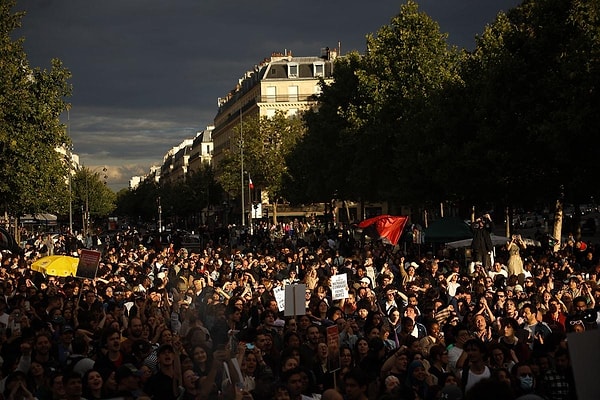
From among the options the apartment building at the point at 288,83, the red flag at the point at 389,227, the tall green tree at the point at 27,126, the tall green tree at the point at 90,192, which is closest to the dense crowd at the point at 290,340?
the red flag at the point at 389,227

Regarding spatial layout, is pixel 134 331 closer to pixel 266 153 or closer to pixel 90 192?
pixel 266 153

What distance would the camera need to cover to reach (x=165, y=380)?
961cm

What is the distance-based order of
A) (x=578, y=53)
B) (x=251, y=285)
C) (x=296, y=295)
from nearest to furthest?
(x=296, y=295) → (x=251, y=285) → (x=578, y=53)

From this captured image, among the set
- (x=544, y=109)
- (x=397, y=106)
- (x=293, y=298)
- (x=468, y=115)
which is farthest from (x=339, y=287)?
(x=397, y=106)

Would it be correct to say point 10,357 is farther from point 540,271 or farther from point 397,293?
point 540,271

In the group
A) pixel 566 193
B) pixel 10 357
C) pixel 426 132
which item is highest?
pixel 426 132

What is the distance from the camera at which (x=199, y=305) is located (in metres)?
16.7

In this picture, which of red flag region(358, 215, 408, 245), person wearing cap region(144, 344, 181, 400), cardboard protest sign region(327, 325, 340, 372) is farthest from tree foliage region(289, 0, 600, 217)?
person wearing cap region(144, 344, 181, 400)

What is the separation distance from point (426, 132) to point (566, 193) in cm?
968

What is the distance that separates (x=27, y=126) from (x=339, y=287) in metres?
27.9

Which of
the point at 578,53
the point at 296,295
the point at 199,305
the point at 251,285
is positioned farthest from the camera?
the point at 578,53

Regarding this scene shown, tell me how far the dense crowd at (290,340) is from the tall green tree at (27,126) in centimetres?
2115

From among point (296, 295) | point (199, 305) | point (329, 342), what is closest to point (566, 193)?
point (199, 305)

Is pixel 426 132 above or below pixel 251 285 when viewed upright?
above
